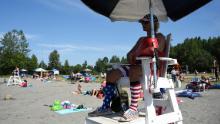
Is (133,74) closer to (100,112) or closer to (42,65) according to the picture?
(100,112)

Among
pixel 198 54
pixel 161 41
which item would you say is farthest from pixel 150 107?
pixel 198 54

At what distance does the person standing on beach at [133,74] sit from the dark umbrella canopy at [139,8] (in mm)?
392

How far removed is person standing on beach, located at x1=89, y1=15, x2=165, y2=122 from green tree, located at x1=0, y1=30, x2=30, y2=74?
95.4 metres

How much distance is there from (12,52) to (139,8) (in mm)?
100956

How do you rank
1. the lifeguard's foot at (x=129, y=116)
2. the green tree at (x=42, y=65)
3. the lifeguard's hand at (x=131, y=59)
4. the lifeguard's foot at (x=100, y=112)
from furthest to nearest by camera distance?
the green tree at (x=42, y=65)
the lifeguard's foot at (x=100, y=112)
the lifeguard's hand at (x=131, y=59)
the lifeguard's foot at (x=129, y=116)

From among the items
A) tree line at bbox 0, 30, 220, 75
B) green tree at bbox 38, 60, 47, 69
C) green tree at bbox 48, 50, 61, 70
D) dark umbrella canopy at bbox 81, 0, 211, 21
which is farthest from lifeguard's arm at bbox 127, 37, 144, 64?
green tree at bbox 38, 60, 47, 69

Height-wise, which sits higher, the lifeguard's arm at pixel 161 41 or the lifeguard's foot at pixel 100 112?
the lifeguard's arm at pixel 161 41

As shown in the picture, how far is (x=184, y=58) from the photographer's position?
10425 cm

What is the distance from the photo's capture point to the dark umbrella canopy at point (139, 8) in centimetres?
439

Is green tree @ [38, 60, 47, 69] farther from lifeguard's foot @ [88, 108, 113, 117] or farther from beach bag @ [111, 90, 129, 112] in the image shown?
lifeguard's foot @ [88, 108, 113, 117]

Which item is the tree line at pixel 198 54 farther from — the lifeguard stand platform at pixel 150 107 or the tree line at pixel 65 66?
the lifeguard stand platform at pixel 150 107

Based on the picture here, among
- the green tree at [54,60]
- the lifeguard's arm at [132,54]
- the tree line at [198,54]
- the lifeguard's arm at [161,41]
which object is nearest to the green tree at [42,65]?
the green tree at [54,60]

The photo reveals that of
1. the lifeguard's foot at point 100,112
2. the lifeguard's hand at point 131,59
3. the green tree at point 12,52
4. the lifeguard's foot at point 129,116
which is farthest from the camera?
the green tree at point 12,52

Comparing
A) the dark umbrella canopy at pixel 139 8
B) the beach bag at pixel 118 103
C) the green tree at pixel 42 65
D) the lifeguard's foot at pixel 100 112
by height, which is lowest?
the lifeguard's foot at pixel 100 112
